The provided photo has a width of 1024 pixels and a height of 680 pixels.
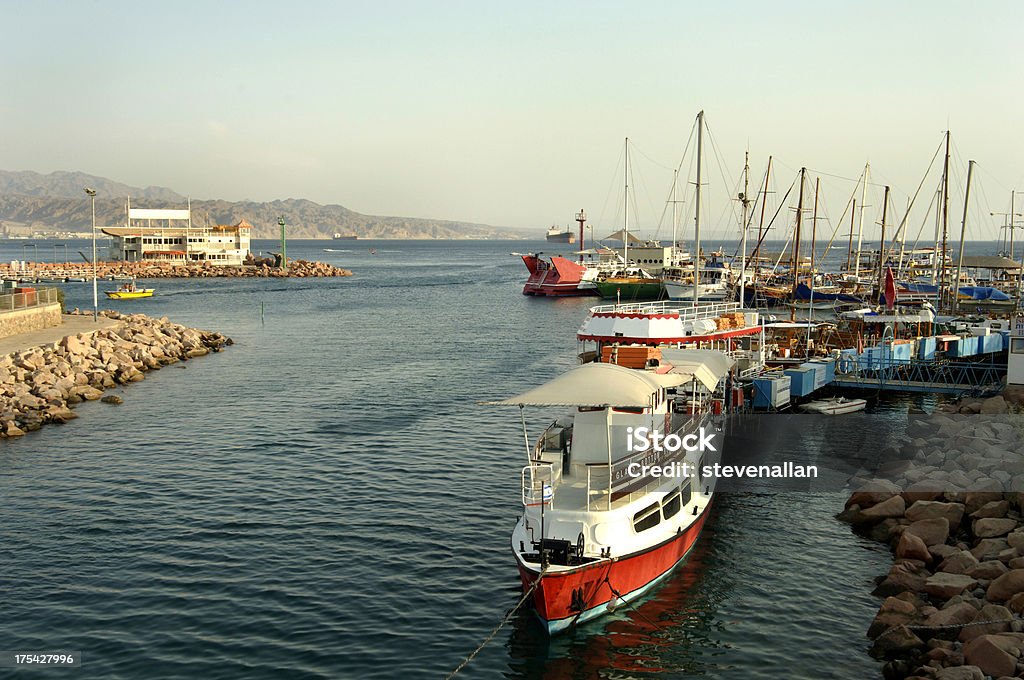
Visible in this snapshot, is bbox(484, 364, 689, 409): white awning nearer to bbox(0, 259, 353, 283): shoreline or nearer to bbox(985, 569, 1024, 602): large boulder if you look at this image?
bbox(985, 569, 1024, 602): large boulder

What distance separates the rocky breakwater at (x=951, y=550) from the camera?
1800 cm

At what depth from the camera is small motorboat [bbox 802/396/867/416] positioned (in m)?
42.5

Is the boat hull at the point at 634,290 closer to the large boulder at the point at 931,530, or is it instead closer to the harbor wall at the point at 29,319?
the harbor wall at the point at 29,319

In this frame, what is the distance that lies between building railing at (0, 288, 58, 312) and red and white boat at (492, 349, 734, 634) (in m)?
45.4

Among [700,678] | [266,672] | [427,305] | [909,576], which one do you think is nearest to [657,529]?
[700,678]

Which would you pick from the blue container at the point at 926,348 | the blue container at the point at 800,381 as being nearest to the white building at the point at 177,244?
the blue container at the point at 926,348

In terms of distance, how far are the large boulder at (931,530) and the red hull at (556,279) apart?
4057 inches

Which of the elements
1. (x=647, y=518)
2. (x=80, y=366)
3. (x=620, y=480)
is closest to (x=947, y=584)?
(x=647, y=518)

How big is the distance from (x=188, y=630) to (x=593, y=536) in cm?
922

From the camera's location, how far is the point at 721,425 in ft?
104

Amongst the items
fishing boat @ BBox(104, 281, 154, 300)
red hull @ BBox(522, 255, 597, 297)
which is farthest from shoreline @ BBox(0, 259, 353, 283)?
red hull @ BBox(522, 255, 597, 297)

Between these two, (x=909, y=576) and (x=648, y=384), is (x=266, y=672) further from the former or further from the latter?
(x=909, y=576)

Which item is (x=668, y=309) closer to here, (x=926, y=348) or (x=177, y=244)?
(x=926, y=348)

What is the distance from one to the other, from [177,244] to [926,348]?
148m
